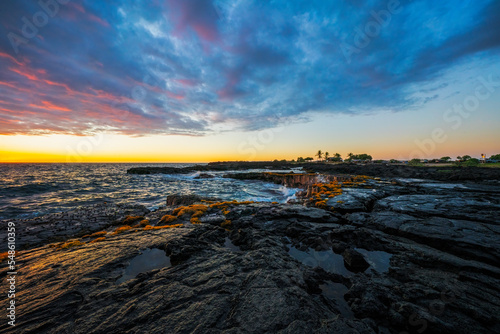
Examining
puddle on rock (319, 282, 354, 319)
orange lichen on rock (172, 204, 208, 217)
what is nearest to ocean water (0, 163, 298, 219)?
orange lichen on rock (172, 204, 208, 217)

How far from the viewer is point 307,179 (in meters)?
39.3

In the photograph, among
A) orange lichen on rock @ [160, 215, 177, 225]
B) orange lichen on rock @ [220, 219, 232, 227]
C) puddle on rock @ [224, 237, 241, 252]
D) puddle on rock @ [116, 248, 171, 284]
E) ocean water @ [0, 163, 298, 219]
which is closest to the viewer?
puddle on rock @ [116, 248, 171, 284]

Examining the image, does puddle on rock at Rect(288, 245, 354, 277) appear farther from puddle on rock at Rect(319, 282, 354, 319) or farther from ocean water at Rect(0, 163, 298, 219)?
ocean water at Rect(0, 163, 298, 219)

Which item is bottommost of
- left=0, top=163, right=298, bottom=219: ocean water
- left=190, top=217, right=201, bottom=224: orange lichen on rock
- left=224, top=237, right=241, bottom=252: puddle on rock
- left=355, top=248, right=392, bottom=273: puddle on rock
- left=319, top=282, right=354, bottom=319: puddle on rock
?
left=0, top=163, right=298, bottom=219: ocean water

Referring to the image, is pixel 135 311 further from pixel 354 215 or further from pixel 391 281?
pixel 354 215

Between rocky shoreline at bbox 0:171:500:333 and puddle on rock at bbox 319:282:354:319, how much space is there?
32mm

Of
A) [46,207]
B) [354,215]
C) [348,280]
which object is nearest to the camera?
[348,280]

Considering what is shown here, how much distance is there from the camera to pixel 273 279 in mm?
5320

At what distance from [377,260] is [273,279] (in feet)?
15.6

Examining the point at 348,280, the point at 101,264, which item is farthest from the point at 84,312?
the point at 348,280

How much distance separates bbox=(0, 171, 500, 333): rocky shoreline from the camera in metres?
4.02

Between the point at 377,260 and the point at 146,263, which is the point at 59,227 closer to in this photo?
the point at 146,263

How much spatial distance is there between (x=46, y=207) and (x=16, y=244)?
13.6m

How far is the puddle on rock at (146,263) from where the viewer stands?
6.13 metres
